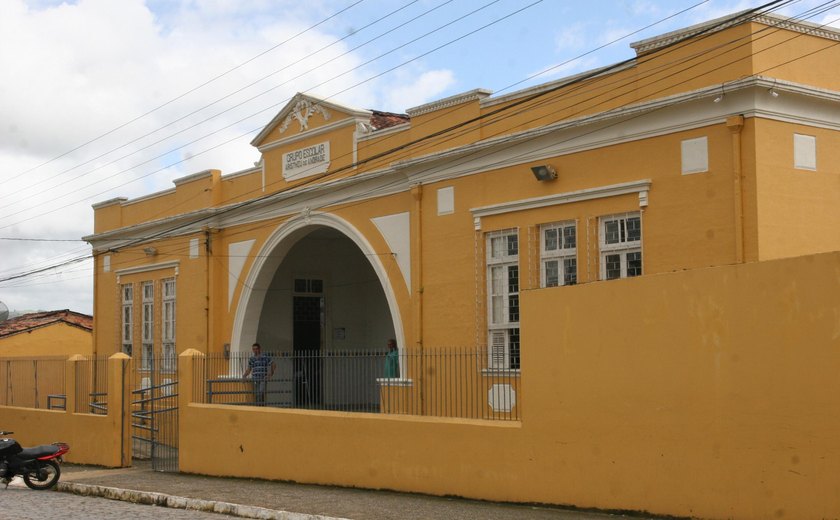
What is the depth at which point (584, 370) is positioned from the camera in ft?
35.4

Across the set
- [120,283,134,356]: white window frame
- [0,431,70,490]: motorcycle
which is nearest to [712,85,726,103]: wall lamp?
[0,431,70,490]: motorcycle

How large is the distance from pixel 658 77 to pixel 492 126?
10.3ft

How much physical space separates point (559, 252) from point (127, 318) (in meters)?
14.5

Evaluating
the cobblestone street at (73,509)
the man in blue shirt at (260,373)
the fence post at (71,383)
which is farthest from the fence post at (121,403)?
the cobblestone street at (73,509)

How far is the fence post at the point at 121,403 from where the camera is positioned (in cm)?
1845

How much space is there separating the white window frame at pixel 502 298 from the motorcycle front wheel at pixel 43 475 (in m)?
6.52

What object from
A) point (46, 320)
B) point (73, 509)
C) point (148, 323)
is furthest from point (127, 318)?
point (73, 509)

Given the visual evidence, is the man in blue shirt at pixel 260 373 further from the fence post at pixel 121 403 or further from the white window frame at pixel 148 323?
the white window frame at pixel 148 323

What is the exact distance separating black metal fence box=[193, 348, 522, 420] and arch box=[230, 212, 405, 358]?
125 inches

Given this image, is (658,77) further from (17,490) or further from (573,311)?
(17,490)

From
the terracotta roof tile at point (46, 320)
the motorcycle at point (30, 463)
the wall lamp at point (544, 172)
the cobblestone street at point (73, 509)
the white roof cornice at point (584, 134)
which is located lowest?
the cobblestone street at point (73, 509)

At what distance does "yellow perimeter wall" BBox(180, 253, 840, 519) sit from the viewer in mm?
8789

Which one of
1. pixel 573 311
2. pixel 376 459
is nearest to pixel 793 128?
pixel 573 311

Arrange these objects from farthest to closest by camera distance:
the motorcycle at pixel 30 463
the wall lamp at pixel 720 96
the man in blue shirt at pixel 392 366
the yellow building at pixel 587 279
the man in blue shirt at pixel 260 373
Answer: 1. the man in blue shirt at pixel 392 366
2. the man in blue shirt at pixel 260 373
3. the motorcycle at pixel 30 463
4. the wall lamp at pixel 720 96
5. the yellow building at pixel 587 279
